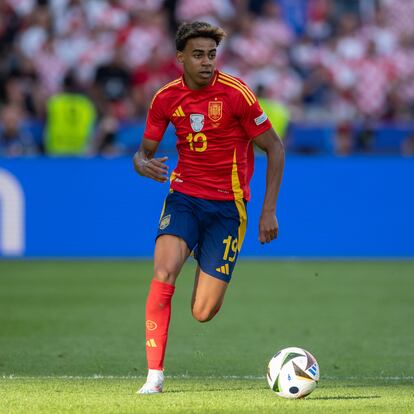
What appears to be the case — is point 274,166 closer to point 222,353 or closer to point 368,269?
point 222,353

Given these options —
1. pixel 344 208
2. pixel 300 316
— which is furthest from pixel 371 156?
pixel 300 316

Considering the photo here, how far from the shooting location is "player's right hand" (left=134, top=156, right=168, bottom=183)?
7.27 meters

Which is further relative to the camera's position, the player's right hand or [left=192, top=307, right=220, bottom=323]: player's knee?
[left=192, top=307, right=220, bottom=323]: player's knee

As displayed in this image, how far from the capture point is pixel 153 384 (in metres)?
7.02

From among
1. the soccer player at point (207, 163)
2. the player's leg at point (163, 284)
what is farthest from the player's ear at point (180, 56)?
the player's leg at point (163, 284)

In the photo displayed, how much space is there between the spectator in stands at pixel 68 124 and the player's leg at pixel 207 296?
10356 mm

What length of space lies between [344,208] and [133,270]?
336 cm

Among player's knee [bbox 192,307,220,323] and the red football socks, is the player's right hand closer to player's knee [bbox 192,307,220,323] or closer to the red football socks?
the red football socks

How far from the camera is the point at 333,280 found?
14.7 meters

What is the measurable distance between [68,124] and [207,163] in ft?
34.0

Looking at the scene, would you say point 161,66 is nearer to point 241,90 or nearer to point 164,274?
point 241,90

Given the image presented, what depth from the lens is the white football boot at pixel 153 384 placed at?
7008 millimetres

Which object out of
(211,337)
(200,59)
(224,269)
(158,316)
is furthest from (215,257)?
(211,337)

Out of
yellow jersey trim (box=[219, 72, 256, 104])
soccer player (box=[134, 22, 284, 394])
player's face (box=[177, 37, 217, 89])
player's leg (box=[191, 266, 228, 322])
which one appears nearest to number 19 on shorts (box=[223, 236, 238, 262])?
soccer player (box=[134, 22, 284, 394])
